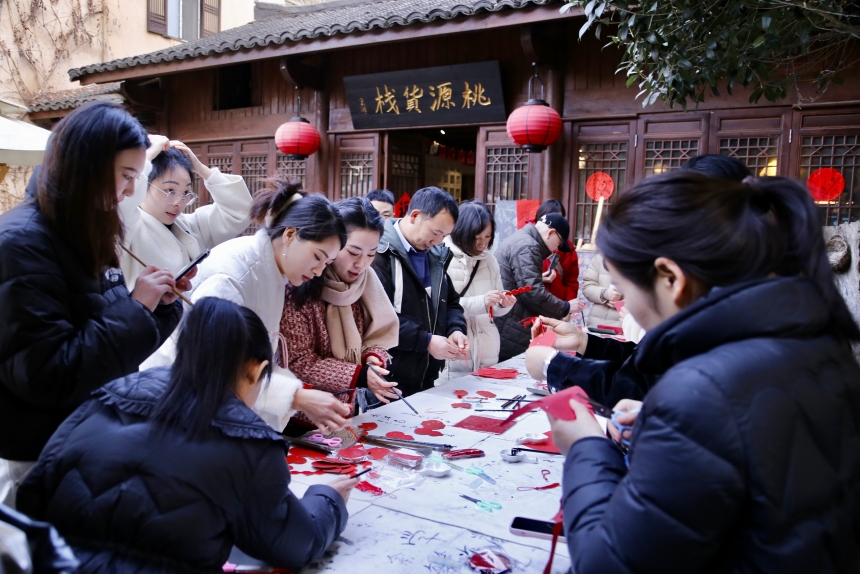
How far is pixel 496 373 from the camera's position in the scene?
3.45 metres

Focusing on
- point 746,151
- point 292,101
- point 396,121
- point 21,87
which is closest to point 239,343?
point 746,151

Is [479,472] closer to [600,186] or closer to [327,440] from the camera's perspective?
[327,440]

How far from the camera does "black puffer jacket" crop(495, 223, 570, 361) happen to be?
14.0 feet

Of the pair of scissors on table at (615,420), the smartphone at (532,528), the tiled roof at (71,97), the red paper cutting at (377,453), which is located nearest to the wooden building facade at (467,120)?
the tiled roof at (71,97)

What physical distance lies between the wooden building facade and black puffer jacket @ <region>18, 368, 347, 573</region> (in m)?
3.66

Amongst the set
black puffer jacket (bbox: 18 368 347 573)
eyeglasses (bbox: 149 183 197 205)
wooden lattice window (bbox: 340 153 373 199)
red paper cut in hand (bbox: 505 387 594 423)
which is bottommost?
black puffer jacket (bbox: 18 368 347 573)

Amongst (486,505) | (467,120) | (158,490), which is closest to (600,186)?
(467,120)

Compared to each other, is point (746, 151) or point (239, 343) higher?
point (746, 151)

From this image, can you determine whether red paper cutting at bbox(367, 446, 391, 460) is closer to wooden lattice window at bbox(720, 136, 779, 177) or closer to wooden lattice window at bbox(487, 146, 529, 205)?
wooden lattice window at bbox(720, 136, 779, 177)

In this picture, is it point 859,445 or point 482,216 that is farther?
point 482,216

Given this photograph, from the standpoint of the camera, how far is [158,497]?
3.85 feet

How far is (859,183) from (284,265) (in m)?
4.83

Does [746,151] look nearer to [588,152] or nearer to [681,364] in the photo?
[588,152]

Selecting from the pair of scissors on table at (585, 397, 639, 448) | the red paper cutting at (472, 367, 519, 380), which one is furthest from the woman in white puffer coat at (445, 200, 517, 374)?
the pair of scissors on table at (585, 397, 639, 448)
